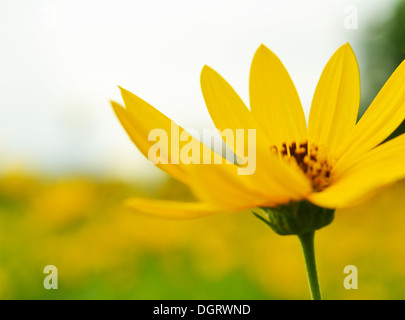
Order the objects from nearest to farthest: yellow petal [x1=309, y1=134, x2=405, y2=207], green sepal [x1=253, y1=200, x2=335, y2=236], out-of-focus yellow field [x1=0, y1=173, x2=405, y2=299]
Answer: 1. yellow petal [x1=309, y1=134, x2=405, y2=207]
2. green sepal [x1=253, y1=200, x2=335, y2=236]
3. out-of-focus yellow field [x1=0, y1=173, x2=405, y2=299]

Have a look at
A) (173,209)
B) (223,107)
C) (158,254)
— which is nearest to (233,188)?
(173,209)

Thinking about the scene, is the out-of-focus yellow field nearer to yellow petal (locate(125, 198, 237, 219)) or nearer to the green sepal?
the green sepal

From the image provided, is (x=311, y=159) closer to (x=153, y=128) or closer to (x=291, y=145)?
(x=291, y=145)

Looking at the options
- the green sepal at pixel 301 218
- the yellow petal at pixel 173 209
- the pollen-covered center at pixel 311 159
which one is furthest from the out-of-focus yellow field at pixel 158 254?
the yellow petal at pixel 173 209

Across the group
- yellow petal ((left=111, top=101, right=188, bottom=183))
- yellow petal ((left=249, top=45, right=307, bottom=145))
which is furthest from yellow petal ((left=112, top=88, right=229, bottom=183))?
yellow petal ((left=249, top=45, right=307, bottom=145))

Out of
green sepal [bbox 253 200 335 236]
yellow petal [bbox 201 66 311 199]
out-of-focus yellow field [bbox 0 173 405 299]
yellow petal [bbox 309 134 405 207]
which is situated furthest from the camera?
out-of-focus yellow field [bbox 0 173 405 299]

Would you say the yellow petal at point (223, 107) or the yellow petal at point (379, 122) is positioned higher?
the yellow petal at point (223, 107)

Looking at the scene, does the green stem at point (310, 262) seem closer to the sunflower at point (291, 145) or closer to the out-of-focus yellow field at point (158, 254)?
the sunflower at point (291, 145)

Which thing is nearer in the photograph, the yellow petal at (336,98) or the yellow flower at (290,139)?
the yellow flower at (290,139)

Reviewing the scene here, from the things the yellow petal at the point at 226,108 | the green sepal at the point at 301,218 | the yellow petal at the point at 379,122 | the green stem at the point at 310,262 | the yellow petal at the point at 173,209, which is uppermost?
the yellow petal at the point at 226,108
